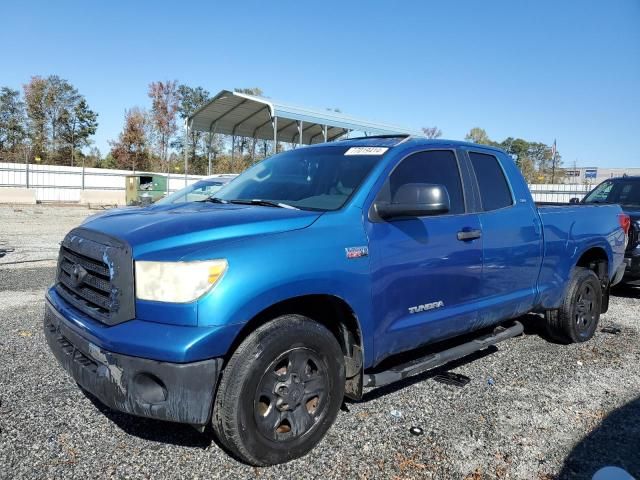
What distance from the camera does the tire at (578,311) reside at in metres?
5.04

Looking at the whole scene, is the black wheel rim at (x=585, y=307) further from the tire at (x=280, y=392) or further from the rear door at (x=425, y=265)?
the tire at (x=280, y=392)

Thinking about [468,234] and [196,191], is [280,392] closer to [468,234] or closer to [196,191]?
[468,234]

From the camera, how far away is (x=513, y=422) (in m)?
3.46

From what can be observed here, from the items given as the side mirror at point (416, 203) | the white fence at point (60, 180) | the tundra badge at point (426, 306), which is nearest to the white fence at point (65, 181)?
the white fence at point (60, 180)

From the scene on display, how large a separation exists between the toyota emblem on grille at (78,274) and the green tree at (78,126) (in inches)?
2045

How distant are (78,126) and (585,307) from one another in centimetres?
5506

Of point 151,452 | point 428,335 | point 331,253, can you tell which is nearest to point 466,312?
point 428,335

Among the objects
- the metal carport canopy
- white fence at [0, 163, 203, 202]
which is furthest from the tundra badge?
white fence at [0, 163, 203, 202]

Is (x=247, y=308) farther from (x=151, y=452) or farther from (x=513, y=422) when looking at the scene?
(x=513, y=422)

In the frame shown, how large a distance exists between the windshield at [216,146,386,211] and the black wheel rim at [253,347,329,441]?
3.22ft

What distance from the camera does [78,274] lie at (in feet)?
9.63

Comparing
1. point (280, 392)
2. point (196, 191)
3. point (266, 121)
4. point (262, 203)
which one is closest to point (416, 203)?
point (262, 203)

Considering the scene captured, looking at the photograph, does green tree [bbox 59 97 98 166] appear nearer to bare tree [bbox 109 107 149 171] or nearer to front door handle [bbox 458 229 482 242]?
bare tree [bbox 109 107 149 171]

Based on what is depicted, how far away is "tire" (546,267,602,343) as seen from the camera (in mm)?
5039
